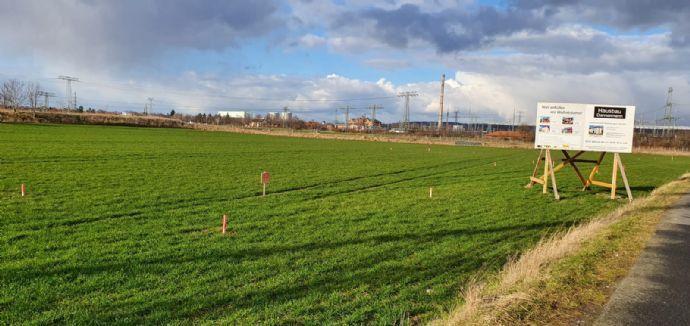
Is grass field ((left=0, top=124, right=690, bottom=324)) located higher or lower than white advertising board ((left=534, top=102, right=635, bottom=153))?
lower

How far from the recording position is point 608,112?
16734mm

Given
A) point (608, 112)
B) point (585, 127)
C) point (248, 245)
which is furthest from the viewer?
point (585, 127)

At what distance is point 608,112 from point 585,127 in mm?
945

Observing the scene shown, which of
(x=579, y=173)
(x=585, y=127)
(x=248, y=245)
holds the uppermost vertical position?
(x=585, y=127)

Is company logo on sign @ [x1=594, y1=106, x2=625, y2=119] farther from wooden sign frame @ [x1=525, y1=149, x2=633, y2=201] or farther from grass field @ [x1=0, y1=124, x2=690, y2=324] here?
grass field @ [x1=0, y1=124, x2=690, y2=324]

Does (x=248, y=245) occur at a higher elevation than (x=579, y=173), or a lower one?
lower

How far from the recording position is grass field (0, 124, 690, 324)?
18.6ft

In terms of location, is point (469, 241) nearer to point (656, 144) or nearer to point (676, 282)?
point (676, 282)

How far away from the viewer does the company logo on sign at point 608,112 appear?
54.5ft

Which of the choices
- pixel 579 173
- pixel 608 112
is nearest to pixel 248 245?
pixel 608 112

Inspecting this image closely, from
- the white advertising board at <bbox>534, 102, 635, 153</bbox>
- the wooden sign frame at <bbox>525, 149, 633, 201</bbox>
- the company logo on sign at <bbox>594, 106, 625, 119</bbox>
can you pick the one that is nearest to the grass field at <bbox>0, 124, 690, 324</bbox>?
the wooden sign frame at <bbox>525, 149, 633, 201</bbox>

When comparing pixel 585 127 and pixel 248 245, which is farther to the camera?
pixel 585 127

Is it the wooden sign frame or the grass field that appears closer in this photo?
the grass field

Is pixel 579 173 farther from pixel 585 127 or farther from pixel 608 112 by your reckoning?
pixel 608 112
